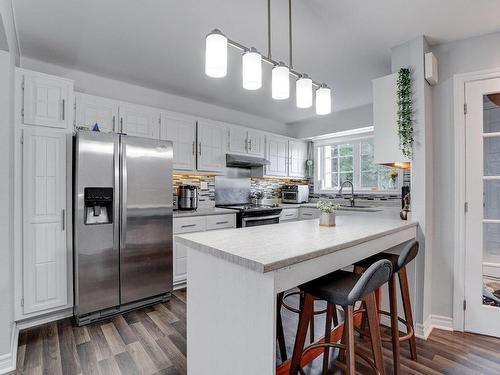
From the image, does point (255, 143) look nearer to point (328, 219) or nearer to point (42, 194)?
point (328, 219)

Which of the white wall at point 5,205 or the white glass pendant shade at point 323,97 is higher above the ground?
the white glass pendant shade at point 323,97

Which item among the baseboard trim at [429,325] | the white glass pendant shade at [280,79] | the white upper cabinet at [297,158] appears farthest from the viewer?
the white upper cabinet at [297,158]

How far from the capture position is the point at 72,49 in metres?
2.60

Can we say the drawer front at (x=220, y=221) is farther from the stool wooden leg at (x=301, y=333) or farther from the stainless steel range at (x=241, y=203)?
the stool wooden leg at (x=301, y=333)

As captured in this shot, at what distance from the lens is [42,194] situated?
241 cm

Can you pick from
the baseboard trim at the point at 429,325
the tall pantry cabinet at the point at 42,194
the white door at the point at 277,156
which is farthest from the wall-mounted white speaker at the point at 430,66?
the tall pantry cabinet at the point at 42,194

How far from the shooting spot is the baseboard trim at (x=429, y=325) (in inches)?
89.4

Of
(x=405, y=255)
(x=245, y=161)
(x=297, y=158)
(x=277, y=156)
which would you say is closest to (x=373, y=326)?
(x=405, y=255)

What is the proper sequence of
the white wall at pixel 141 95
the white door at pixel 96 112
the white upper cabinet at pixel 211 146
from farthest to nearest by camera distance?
the white upper cabinet at pixel 211 146 < the white wall at pixel 141 95 < the white door at pixel 96 112

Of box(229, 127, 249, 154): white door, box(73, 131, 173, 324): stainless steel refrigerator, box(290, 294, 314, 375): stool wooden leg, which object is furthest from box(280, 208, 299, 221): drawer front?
box(290, 294, 314, 375): stool wooden leg

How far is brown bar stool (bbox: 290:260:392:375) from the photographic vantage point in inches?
50.2

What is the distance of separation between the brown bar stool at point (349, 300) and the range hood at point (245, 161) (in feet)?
8.91

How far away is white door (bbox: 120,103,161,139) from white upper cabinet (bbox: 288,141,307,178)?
262 centimetres

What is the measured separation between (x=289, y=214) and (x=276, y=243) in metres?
3.30
